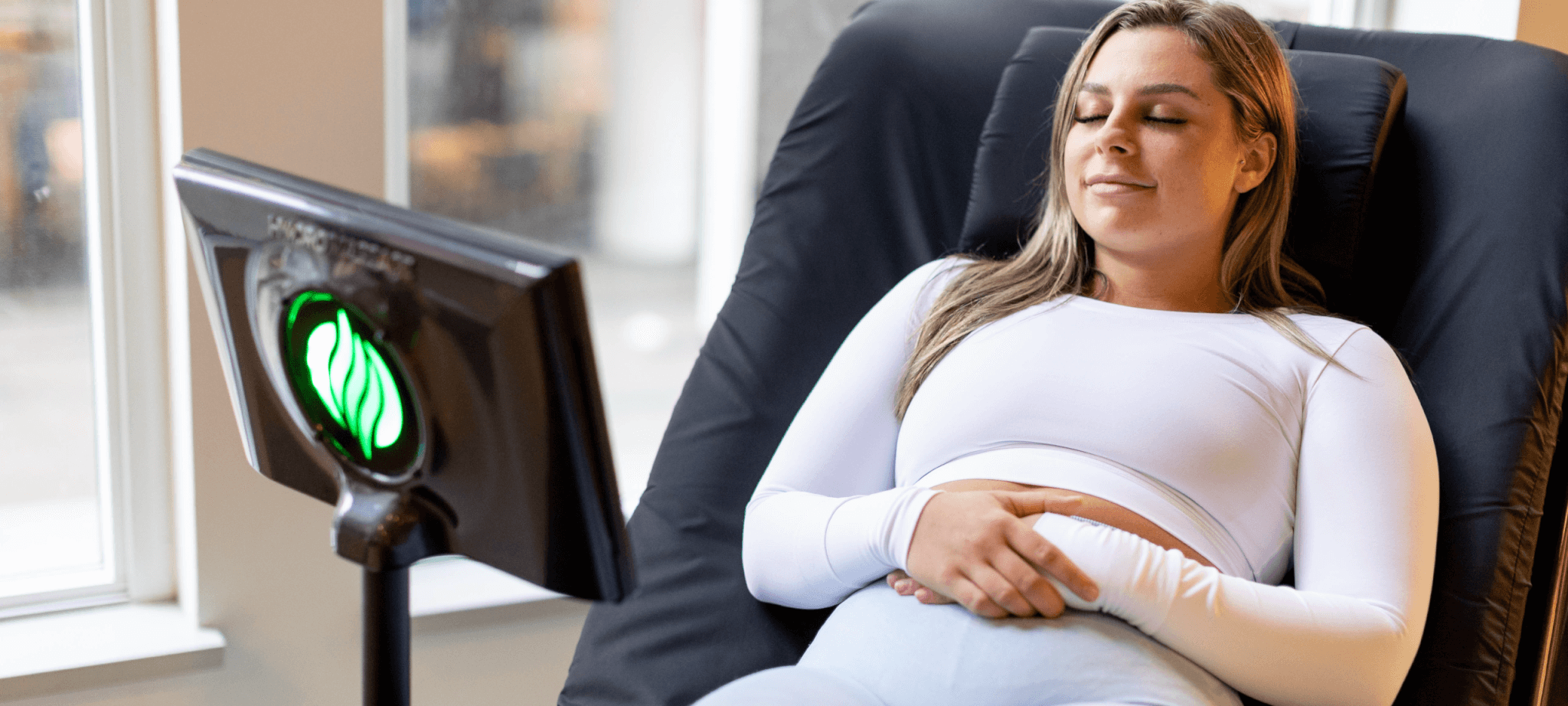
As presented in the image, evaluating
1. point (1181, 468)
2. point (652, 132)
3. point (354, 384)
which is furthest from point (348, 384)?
point (652, 132)

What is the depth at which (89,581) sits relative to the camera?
5.16 ft

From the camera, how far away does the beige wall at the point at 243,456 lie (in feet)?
4.48

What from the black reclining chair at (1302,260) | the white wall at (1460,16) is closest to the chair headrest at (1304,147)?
the black reclining chair at (1302,260)

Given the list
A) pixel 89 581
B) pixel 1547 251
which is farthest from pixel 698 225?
pixel 1547 251

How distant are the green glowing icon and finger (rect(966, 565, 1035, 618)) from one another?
0.57 meters

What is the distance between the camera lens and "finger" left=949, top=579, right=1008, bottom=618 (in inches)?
40.6

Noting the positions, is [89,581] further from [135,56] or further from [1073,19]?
[1073,19]

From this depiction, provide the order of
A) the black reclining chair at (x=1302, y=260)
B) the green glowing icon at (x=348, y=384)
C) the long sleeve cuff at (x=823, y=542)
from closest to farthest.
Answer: the green glowing icon at (x=348, y=384) < the long sleeve cuff at (x=823, y=542) < the black reclining chair at (x=1302, y=260)

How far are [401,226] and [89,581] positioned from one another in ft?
4.22

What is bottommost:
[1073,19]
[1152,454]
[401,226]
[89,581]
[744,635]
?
[89,581]

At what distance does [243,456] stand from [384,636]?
0.93 metres

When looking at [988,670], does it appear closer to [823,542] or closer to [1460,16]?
[823,542]

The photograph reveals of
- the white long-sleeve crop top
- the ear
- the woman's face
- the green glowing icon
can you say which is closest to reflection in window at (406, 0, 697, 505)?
the white long-sleeve crop top

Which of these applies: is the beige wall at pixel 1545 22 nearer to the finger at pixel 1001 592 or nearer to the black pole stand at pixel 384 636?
the finger at pixel 1001 592
